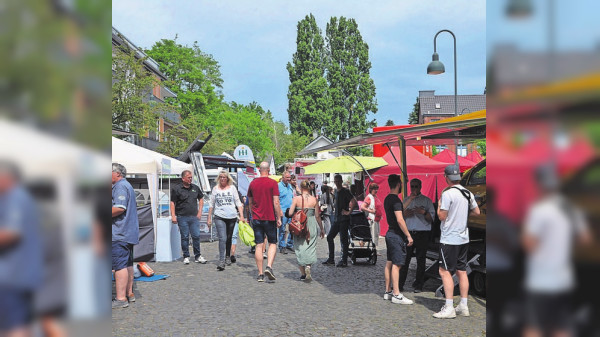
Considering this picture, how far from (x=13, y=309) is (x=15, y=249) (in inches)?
3.6

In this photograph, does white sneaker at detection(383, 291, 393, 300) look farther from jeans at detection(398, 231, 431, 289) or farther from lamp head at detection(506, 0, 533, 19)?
lamp head at detection(506, 0, 533, 19)

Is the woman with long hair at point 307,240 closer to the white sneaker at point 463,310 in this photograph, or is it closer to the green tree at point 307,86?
the white sneaker at point 463,310

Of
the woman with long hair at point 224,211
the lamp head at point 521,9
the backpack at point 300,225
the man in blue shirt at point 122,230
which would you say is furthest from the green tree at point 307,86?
the lamp head at point 521,9

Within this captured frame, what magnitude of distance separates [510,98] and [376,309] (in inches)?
259

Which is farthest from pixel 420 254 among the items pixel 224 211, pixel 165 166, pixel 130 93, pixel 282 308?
pixel 130 93

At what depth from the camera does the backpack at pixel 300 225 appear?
9367 mm

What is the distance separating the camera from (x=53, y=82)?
0.89 meters

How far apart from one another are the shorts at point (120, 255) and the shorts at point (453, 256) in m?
3.87

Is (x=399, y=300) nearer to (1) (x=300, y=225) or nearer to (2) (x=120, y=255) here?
(1) (x=300, y=225)

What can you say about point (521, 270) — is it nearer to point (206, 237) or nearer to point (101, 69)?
point (101, 69)

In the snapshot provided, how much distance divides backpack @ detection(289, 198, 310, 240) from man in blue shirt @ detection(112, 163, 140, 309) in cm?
295

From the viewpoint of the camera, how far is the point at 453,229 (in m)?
6.55

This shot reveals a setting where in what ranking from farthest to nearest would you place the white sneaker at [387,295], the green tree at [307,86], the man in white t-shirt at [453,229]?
the green tree at [307,86] → the white sneaker at [387,295] → the man in white t-shirt at [453,229]

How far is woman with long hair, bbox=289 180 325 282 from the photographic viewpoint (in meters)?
9.45
